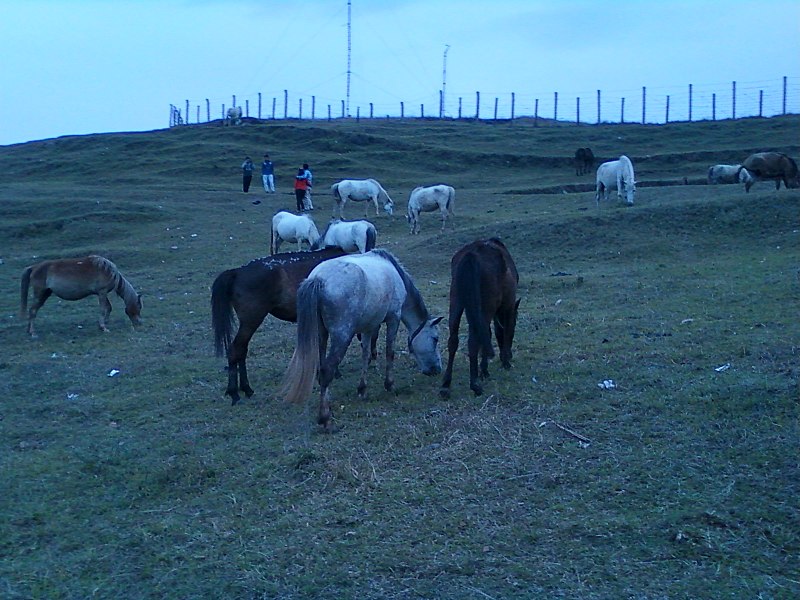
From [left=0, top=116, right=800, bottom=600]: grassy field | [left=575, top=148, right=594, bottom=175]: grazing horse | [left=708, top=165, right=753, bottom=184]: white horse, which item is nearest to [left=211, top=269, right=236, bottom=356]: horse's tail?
[left=0, top=116, right=800, bottom=600]: grassy field

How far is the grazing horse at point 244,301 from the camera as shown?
28.7ft

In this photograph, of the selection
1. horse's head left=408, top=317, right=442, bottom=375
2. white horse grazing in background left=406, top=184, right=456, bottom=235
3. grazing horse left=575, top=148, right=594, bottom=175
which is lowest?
horse's head left=408, top=317, right=442, bottom=375

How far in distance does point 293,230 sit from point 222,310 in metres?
11.6

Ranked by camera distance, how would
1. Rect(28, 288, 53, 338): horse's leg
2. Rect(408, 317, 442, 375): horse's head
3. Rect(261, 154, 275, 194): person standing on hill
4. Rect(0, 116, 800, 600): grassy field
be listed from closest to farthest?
1. Rect(0, 116, 800, 600): grassy field
2. Rect(408, 317, 442, 375): horse's head
3. Rect(28, 288, 53, 338): horse's leg
4. Rect(261, 154, 275, 194): person standing on hill

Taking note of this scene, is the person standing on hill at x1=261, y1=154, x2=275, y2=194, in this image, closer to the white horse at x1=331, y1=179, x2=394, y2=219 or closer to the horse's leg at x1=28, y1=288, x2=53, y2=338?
the white horse at x1=331, y1=179, x2=394, y2=219

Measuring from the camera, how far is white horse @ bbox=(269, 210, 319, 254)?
2006 cm

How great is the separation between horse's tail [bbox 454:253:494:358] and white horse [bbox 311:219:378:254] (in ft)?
22.0

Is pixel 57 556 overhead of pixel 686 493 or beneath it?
beneath

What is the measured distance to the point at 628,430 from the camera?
696cm

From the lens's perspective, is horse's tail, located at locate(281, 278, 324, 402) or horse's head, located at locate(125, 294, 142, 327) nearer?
horse's tail, located at locate(281, 278, 324, 402)

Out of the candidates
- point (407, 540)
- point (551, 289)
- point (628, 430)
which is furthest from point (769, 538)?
point (551, 289)

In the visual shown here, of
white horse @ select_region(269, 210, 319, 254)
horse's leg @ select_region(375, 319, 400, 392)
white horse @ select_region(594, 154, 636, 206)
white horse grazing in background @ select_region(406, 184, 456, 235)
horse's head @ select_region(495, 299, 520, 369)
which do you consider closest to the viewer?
horse's leg @ select_region(375, 319, 400, 392)

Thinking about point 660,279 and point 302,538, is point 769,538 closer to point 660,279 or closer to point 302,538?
point 302,538

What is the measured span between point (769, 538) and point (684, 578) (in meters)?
0.79
